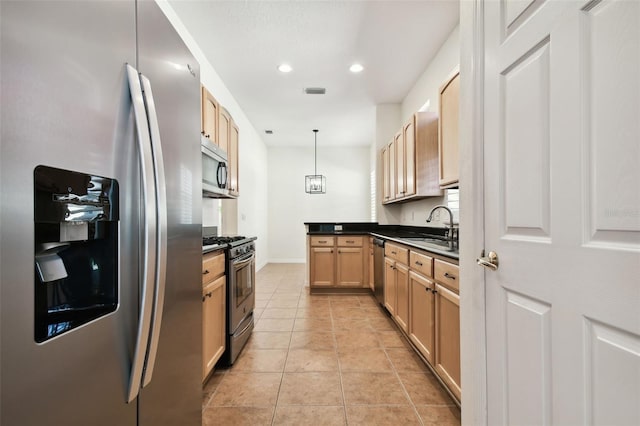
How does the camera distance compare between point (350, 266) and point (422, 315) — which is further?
point (350, 266)

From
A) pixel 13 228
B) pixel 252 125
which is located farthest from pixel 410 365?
pixel 252 125

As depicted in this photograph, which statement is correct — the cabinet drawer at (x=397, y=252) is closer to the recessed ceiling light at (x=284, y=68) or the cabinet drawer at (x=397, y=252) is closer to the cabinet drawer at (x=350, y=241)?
the cabinet drawer at (x=350, y=241)

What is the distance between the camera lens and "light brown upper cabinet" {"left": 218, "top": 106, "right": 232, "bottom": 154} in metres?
3.08

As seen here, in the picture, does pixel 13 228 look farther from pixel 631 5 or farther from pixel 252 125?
pixel 252 125

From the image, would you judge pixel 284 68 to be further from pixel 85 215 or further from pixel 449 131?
pixel 85 215

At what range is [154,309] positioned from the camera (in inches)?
33.9

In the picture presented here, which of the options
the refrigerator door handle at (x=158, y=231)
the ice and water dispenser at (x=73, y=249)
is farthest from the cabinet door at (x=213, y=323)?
the ice and water dispenser at (x=73, y=249)

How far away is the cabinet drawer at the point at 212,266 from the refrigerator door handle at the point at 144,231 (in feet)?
3.30

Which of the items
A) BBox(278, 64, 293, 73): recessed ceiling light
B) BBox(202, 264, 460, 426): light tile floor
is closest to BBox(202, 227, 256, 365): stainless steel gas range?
BBox(202, 264, 460, 426): light tile floor

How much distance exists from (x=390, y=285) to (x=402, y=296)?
0.47 meters

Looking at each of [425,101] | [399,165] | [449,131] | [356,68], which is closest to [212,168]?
[449,131]

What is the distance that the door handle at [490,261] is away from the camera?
1149 mm

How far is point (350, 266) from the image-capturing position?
14.8 feet

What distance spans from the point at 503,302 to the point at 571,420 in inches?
14.9
